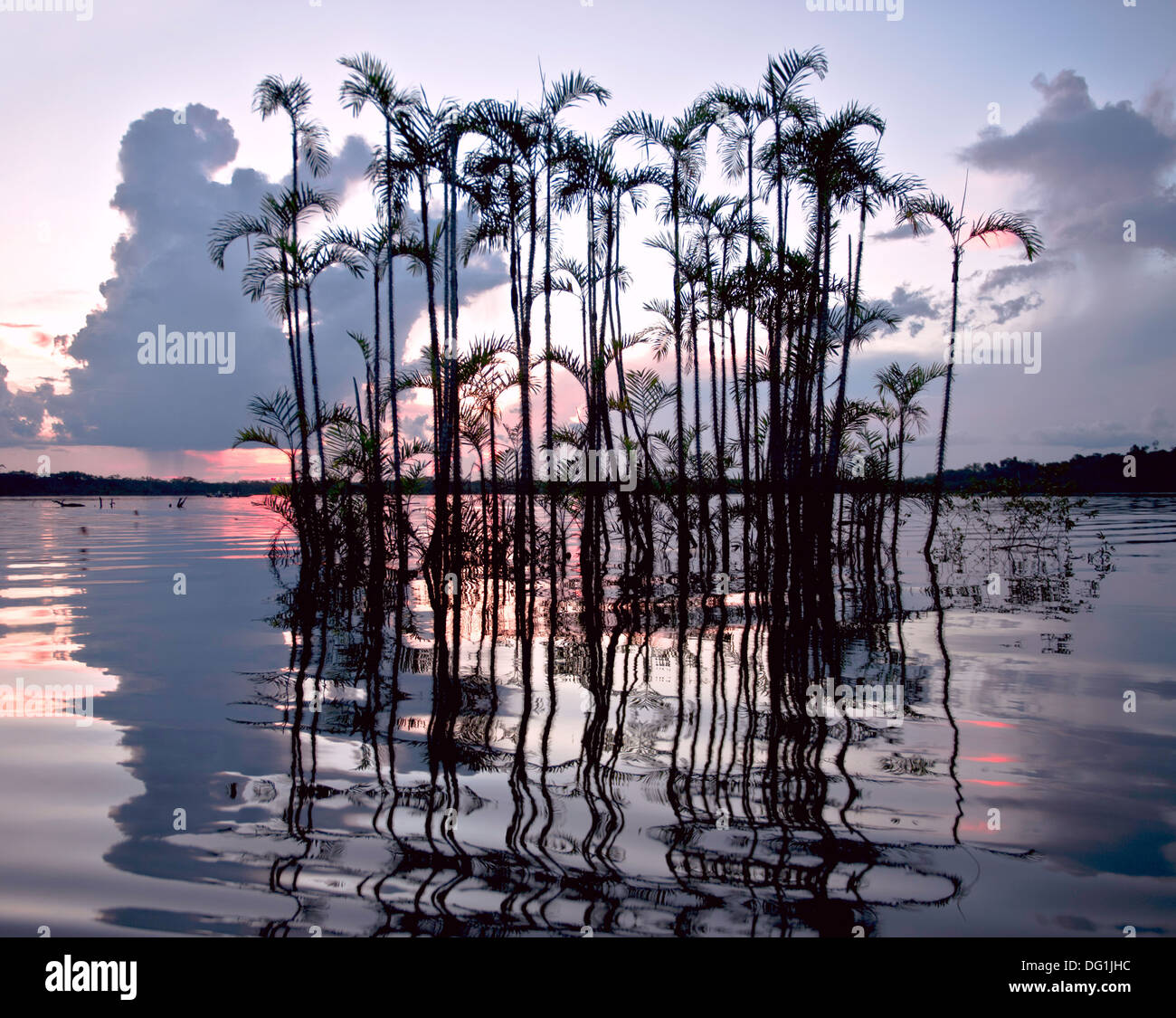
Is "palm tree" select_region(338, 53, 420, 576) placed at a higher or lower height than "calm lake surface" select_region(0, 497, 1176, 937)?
higher

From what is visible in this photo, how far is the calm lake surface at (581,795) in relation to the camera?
238 cm

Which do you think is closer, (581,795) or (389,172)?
(581,795)

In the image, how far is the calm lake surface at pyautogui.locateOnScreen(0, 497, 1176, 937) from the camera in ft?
7.79

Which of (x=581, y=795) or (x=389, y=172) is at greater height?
(x=389, y=172)

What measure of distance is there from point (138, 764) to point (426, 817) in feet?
6.18

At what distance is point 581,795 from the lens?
10.8 feet

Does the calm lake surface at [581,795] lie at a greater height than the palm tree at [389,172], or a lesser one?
lesser

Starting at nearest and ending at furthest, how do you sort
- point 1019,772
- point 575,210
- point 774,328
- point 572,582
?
point 1019,772 → point 774,328 → point 572,582 → point 575,210

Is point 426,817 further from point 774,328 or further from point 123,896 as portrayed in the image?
point 774,328

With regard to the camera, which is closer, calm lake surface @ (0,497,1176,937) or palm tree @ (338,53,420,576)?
calm lake surface @ (0,497,1176,937)

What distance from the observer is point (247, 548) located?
2039 centimetres

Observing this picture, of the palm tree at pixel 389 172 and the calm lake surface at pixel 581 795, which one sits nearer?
the calm lake surface at pixel 581 795
